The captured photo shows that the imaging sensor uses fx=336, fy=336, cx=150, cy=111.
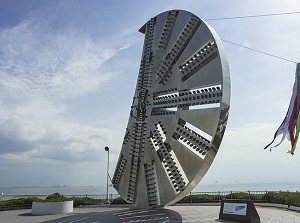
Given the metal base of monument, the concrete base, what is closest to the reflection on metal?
the metal base of monument

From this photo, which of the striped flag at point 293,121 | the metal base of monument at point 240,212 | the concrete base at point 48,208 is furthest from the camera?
the concrete base at point 48,208

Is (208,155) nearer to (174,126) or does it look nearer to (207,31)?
(174,126)

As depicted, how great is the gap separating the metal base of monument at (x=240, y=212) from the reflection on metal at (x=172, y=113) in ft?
6.37

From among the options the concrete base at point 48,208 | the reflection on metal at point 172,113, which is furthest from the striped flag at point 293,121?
the concrete base at point 48,208

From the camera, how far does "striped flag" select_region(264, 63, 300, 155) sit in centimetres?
1360

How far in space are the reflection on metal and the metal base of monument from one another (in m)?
1.94

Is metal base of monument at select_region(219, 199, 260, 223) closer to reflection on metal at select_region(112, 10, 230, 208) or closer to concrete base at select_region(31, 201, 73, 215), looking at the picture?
reflection on metal at select_region(112, 10, 230, 208)

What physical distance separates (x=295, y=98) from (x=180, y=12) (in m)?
9.37

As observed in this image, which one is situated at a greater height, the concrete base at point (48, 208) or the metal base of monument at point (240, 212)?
the concrete base at point (48, 208)

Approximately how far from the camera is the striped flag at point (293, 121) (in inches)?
535

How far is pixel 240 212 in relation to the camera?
15.6m

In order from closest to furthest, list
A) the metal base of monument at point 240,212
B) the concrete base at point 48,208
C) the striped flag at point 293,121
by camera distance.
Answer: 1. the striped flag at point 293,121
2. the metal base of monument at point 240,212
3. the concrete base at point 48,208

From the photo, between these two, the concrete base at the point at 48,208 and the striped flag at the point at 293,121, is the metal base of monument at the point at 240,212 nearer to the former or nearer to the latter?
the striped flag at the point at 293,121

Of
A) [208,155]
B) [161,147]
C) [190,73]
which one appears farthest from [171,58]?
[208,155]
